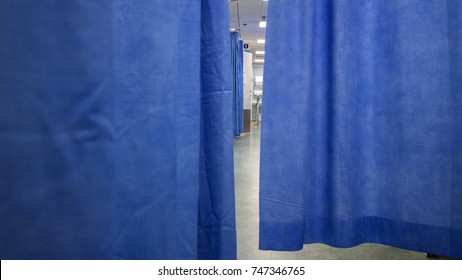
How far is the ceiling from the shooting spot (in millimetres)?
5436

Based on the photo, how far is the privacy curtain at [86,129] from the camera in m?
0.32

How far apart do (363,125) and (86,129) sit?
917mm

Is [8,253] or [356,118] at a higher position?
[356,118]

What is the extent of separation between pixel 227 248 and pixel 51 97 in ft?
1.95

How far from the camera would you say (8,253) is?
0.31 m

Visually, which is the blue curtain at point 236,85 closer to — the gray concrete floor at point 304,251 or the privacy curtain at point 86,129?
the gray concrete floor at point 304,251

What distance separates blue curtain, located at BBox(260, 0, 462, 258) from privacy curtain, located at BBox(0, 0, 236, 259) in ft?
1.69

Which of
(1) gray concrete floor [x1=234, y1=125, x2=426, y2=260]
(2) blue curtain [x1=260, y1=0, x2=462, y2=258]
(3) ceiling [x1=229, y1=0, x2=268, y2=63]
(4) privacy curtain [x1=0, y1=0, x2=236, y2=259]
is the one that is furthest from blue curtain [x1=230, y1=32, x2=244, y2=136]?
(4) privacy curtain [x1=0, y1=0, x2=236, y2=259]

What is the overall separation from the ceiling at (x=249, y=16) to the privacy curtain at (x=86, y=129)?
175 inches

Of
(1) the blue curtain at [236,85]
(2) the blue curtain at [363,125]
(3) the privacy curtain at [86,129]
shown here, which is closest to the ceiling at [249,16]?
(1) the blue curtain at [236,85]

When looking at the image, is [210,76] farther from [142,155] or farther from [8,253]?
[8,253]

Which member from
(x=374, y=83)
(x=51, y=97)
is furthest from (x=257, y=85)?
(x=51, y=97)

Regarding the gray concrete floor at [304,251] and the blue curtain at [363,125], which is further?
the gray concrete floor at [304,251]

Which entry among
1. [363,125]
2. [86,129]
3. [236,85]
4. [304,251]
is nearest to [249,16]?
[236,85]
